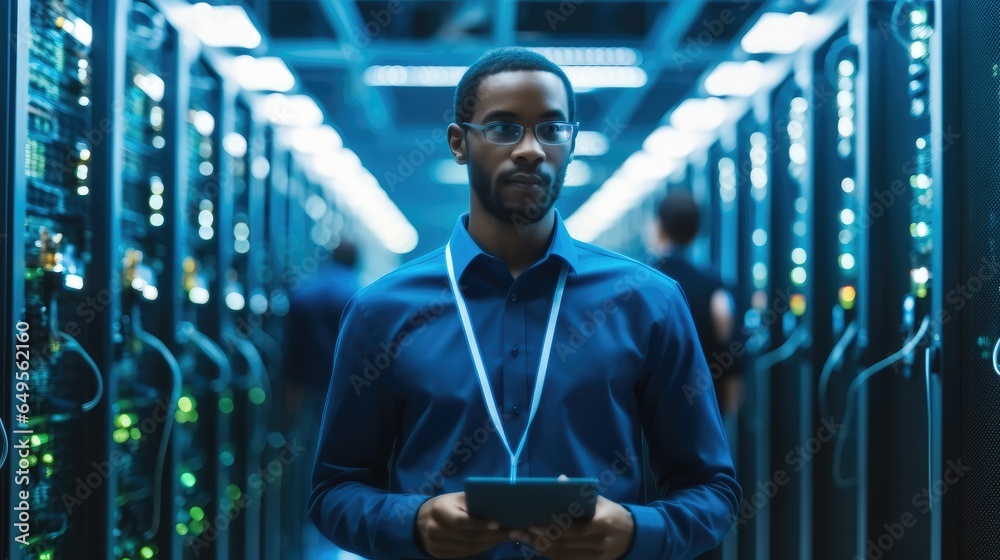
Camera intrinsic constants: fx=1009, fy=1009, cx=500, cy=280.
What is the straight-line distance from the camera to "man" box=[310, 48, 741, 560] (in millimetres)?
1622

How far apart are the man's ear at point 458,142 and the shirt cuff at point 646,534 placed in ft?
2.15

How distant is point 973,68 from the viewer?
2.96 metres

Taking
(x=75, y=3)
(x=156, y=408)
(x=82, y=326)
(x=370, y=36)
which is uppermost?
(x=370, y=36)

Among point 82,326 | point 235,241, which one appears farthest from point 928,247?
point 235,241

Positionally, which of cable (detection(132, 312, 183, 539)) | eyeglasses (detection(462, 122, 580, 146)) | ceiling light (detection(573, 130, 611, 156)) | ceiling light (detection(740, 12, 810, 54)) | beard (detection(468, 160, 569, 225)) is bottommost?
cable (detection(132, 312, 183, 539))

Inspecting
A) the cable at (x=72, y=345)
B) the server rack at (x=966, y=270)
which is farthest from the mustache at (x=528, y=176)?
the server rack at (x=966, y=270)

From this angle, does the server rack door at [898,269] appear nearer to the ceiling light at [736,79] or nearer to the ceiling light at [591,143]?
the ceiling light at [736,79]

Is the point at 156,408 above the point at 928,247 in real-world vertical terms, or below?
below

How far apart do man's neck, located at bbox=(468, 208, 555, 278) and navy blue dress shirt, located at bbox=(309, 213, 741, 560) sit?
0.10 feet

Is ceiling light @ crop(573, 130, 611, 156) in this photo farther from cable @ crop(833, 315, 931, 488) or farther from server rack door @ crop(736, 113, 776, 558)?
cable @ crop(833, 315, 931, 488)

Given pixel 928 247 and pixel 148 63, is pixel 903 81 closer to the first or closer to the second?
pixel 928 247

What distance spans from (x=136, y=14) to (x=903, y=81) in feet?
9.60

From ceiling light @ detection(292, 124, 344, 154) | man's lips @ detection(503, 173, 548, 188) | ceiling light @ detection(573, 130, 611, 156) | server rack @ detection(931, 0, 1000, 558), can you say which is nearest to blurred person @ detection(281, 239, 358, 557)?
ceiling light @ detection(292, 124, 344, 154)

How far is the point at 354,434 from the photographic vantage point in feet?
5.74
